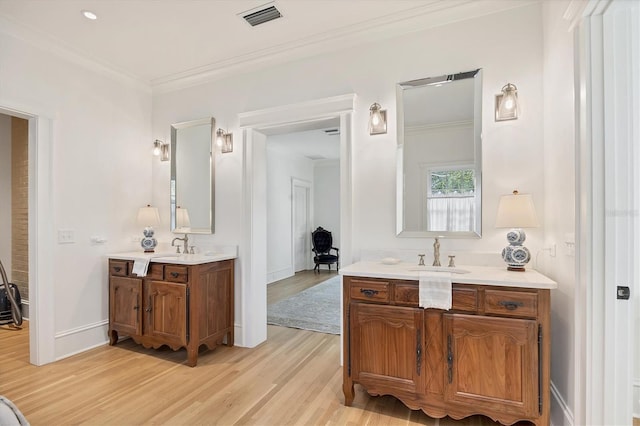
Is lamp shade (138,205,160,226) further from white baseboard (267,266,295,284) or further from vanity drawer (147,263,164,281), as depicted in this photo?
white baseboard (267,266,295,284)

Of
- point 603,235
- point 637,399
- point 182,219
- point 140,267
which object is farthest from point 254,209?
point 637,399

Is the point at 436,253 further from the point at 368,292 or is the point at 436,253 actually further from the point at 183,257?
the point at 183,257

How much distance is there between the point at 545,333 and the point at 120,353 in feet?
11.5

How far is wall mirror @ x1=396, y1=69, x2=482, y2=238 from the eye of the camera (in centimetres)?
254

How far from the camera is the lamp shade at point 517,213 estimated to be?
83.8 inches

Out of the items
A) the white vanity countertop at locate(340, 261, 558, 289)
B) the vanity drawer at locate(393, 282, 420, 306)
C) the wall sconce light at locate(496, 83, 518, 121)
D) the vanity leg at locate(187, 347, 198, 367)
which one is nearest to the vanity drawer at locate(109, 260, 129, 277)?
the vanity leg at locate(187, 347, 198, 367)

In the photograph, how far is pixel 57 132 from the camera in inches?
121

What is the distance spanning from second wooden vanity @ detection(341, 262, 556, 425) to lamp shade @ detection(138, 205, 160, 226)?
237 cm

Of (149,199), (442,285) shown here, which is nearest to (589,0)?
(442,285)

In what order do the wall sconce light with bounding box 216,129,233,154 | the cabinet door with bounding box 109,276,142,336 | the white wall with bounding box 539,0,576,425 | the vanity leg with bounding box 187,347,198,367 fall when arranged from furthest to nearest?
the wall sconce light with bounding box 216,129,233,154, the cabinet door with bounding box 109,276,142,336, the vanity leg with bounding box 187,347,198,367, the white wall with bounding box 539,0,576,425

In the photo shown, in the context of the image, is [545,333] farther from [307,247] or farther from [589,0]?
[307,247]

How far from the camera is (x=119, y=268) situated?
333 cm

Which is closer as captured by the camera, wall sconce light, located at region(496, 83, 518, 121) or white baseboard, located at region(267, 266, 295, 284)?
wall sconce light, located at region(496, 83, 518, 121)

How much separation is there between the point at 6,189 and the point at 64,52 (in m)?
2.47
